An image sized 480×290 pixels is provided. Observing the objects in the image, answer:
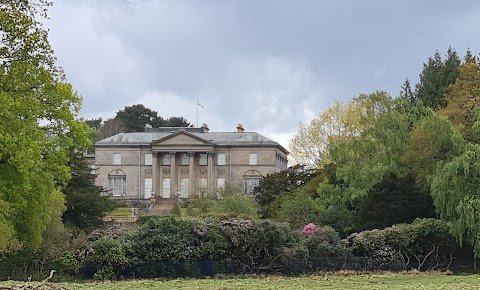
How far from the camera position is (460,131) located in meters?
43.8

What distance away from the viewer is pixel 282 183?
5984cm

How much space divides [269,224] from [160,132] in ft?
183

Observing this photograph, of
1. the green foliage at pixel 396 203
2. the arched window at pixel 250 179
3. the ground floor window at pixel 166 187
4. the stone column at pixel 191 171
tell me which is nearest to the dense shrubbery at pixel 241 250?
the green foliage at pixel 396 203

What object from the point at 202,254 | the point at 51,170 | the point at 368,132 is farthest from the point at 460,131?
the point at 51,170

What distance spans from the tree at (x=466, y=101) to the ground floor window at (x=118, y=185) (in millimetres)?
44850

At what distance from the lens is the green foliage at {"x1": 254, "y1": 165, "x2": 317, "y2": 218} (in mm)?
58531

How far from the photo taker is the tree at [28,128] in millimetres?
21359

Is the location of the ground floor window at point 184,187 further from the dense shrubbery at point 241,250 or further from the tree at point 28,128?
the tree at point 28,128

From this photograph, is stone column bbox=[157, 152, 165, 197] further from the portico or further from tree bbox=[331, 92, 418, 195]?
tree bbox=[331, 92, 418, 195]

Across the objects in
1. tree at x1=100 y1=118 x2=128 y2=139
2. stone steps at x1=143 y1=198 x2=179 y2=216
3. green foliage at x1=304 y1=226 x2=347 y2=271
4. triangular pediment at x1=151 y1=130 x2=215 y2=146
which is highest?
tree at x1=100 y1=118 x2=128 y2=139

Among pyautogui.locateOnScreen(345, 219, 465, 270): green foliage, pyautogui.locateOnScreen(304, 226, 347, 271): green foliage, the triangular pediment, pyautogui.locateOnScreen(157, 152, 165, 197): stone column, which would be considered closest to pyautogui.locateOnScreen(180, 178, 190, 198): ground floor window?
pyautogui.locateOnScreen(157, 152, 165, 197): stone column

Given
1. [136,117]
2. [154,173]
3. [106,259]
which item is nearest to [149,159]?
Result: [154,173]

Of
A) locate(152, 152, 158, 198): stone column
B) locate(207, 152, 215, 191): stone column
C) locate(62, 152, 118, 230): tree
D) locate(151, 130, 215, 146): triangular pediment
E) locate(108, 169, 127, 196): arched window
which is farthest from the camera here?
locate(108, 169, 127, 196): arched window

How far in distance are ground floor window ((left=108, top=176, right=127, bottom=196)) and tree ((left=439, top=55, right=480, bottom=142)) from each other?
44850 mm
